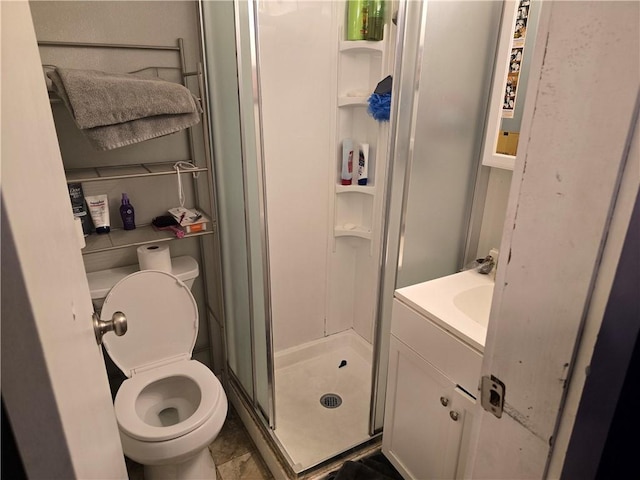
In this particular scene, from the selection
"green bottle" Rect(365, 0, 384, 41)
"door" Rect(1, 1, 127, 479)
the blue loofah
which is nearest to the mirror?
the blue loofah

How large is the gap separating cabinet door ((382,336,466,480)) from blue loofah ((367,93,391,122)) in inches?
39.6

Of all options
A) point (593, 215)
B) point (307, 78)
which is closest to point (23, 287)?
point (593, 215)

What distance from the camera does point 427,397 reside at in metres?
1.43

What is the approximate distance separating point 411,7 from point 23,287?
1325 millimetres

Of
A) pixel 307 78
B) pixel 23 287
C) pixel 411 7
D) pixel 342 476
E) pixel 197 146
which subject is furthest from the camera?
pixel 307 78

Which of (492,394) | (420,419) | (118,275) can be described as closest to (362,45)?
(118,275)

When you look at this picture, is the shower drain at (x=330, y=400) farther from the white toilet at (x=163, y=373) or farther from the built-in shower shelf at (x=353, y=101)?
the built-in shower shelf at (x=353, y=101)

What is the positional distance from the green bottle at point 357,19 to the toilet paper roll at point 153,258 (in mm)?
1281

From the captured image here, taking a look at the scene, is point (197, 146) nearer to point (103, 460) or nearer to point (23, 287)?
point (103, 460)

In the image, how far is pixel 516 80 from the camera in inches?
56.7

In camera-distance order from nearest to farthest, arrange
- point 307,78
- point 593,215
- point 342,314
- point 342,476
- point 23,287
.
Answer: point 23,287 < point 593,215 < point 342,476 < point 307,78 < point 342,314

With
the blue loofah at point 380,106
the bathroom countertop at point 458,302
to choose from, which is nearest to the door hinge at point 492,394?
the bathroom countertop at point 458,302

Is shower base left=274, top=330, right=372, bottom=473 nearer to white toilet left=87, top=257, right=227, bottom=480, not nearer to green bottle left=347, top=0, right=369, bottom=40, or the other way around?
white toilet left=87, top=257, right=227, bottom=480

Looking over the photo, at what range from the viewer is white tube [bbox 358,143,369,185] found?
7.05 feet
